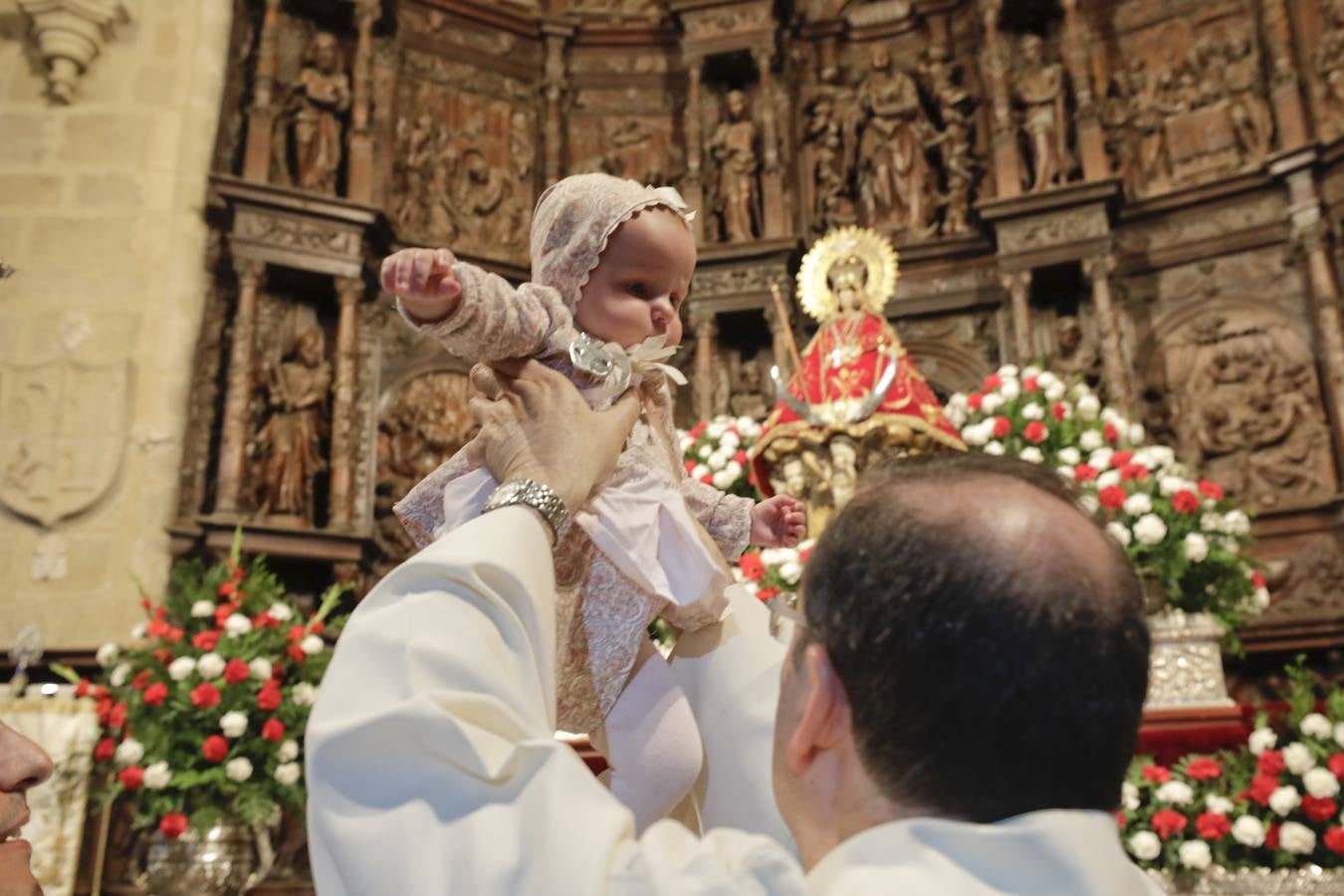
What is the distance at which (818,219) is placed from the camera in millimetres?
8547

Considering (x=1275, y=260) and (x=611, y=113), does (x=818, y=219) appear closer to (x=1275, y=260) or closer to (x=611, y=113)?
(x=611, y=113)

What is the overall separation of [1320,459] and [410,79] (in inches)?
255

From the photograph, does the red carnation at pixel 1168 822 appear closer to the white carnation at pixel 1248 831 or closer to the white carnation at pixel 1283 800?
the white carnation at pixel 1248 831

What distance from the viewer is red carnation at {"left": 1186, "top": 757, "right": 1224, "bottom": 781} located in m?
3.62

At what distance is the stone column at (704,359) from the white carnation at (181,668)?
3965mm

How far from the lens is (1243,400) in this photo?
7164 millimetres

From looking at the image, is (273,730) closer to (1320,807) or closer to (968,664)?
(1320,807)

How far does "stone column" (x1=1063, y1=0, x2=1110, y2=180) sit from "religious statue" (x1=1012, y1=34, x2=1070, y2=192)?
101 mm

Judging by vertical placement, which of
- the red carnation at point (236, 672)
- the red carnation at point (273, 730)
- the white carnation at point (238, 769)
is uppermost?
the red carnation at point (236, 672)

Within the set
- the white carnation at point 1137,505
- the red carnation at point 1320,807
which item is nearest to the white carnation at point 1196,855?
the red carnation at point 1320,807

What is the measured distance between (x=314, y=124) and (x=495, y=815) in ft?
25.1

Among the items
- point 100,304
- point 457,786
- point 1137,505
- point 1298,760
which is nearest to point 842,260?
point 1137,505

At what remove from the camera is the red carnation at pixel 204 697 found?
4.38m

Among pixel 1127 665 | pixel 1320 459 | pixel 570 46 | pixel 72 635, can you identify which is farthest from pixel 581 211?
pixel 570 46
